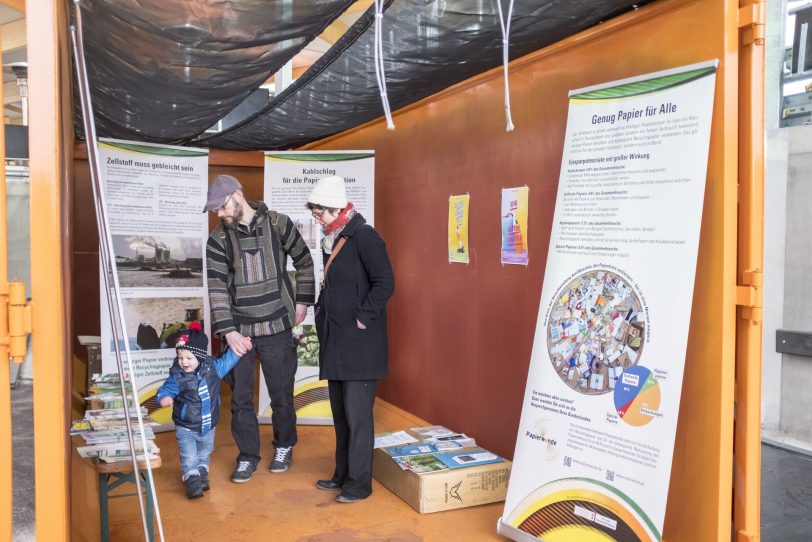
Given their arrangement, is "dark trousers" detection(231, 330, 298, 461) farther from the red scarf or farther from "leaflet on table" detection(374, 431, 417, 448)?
the red scarf

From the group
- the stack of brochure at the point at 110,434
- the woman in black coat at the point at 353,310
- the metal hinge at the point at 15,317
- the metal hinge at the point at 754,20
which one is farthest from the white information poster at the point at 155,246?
the metal hinge at the point at 754,20

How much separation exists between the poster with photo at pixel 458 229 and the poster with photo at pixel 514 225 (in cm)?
39

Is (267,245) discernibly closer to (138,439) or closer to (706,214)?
(138,439)

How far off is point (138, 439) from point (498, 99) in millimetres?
2584

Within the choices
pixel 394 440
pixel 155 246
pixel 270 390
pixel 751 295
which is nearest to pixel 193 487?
pixel 270 390

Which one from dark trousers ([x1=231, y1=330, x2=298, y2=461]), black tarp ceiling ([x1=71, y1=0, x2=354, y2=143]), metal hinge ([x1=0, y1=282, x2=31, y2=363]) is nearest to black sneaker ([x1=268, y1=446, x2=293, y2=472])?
dark trousers ([x1=231, y1=330, x2=298, y2=461])

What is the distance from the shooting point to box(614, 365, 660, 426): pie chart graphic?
2568 mm

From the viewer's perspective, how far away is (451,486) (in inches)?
138

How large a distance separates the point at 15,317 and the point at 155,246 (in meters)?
3.36

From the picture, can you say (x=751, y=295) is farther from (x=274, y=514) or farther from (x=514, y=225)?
(x=274, y=514)

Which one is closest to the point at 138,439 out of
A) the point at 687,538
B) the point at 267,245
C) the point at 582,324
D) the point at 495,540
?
the point at 267,245

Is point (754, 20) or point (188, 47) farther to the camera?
point (188, 47)

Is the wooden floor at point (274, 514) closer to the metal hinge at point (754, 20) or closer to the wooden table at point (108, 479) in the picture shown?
the wooden table at point (108, 479)

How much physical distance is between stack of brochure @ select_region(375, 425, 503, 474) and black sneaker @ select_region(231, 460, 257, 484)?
0.74 meters
